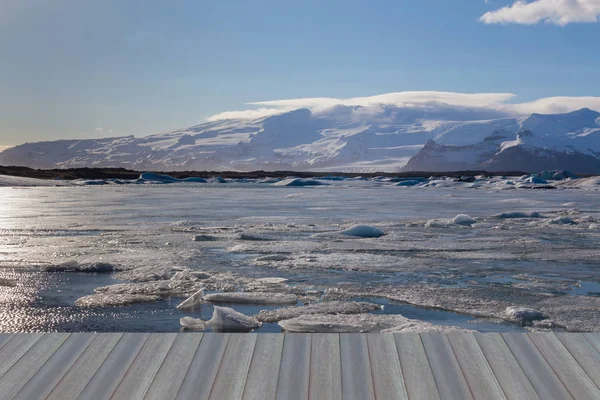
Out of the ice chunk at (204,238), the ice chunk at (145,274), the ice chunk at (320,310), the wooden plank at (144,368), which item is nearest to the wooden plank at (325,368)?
the wooden plank at (144,368)

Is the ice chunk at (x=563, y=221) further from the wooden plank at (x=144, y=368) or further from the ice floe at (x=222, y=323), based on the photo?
the wooden plank at (x=144, y=368)

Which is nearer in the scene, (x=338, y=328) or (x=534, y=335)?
(x=534, y=335)

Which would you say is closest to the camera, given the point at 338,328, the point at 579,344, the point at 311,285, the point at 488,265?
the point at 579,344

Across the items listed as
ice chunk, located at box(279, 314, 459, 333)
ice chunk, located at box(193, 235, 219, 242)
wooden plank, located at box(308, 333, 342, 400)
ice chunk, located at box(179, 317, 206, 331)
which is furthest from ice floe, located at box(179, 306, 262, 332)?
ice chunk, located at box(193, 235, 219, 242)

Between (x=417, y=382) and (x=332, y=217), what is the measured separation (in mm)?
14917

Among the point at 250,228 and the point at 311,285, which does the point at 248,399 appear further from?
the point at 250,228

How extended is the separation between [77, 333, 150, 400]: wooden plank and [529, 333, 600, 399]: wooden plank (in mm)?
2332

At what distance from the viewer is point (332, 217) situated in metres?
18.1

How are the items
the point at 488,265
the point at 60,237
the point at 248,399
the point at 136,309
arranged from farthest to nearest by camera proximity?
the point at 60,237 < the point at 488,265 < the point at 136,309 < the point at 248,399

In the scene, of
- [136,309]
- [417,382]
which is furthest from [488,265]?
[417,382]

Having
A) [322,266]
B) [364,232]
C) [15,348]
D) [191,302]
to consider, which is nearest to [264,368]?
[15,348]

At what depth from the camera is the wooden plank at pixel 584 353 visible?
10.9 ft

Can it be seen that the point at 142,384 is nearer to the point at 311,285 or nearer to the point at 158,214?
the point at 311,285

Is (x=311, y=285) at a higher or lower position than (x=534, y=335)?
lower
